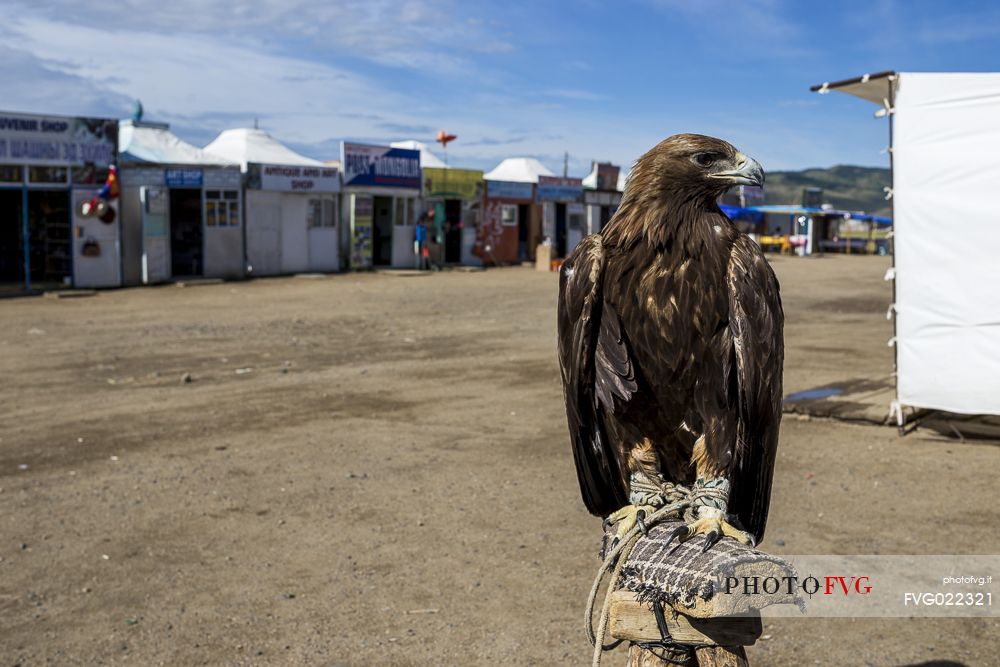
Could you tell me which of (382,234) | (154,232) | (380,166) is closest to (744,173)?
(154,232)

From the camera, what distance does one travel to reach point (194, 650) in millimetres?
4840

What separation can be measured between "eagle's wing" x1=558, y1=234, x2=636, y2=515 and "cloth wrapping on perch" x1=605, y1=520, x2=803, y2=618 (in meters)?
0.59

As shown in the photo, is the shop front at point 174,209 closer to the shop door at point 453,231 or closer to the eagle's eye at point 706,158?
the shop door at point 453,231

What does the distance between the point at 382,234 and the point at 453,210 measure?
9.81 ft

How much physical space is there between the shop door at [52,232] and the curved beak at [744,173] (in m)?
22.9

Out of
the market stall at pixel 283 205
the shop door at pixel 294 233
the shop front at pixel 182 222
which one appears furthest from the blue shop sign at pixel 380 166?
the shop front at pixel 182 222

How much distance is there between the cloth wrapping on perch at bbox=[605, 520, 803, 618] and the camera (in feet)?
7.76

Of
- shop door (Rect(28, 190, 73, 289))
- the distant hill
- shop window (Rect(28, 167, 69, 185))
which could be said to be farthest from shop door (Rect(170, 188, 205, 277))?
the distant hill

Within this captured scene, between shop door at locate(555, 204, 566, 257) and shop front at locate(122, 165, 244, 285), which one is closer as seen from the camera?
shop front at locate(122, 165, 244, 285)

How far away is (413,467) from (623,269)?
5.26 metres

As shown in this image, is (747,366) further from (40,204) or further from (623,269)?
(40,204)

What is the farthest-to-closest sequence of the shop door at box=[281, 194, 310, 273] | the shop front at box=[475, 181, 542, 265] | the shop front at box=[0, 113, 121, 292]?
the shop front at box=[475, 181, 542, 265] → the shop door at box=[281, 194, 310, 273] → the shop front at box=[0, 113, 121, 292]

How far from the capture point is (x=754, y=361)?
2.95 metres

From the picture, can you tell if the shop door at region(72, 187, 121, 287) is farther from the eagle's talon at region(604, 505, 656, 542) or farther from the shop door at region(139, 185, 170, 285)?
the eagle's talon at region(604, 505, 656, 542)
